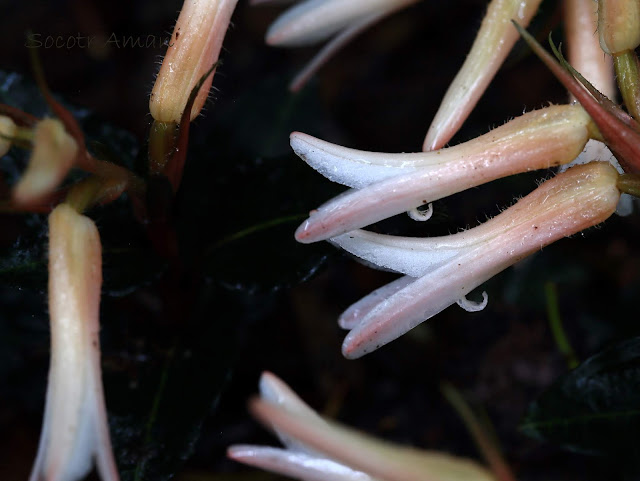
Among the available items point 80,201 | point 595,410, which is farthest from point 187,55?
point 595,410

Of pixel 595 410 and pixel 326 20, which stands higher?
pixel 326 20

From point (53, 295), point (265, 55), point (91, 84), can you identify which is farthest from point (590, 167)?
point (91, 84)

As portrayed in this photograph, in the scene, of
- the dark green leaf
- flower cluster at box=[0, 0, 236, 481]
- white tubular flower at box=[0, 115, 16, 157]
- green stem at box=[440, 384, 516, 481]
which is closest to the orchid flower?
flower cluster at box=[0, 0, 236, 481]

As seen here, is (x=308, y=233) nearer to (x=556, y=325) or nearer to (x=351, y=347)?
(x=351, y=347)

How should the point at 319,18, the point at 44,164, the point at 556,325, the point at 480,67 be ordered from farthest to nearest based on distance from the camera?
the point at 556,325, the point at 319,18, the point at 480,67, the point at 44,164

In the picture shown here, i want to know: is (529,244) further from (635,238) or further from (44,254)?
(635,238)

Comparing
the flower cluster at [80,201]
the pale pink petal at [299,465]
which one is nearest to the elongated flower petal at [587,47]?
the flower cluster at [80,201]

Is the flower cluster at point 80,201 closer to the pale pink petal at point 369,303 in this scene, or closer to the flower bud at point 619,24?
the pale pink petal at point 369,303
